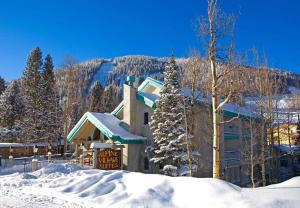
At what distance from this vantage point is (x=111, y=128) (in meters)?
21.6

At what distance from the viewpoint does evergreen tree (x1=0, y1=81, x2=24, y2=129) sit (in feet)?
140

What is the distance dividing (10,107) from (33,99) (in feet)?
15.2

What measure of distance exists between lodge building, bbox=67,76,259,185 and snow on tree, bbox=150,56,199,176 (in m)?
1.37

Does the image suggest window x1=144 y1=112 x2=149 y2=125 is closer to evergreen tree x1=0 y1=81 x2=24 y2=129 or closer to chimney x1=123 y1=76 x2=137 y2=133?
chimney x1=123 y1=76 x2=137 y2=133

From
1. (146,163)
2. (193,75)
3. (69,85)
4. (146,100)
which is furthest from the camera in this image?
(69,85)

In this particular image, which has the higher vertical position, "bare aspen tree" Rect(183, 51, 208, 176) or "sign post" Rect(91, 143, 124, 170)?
"bare aspen tree" Rect(183, 51, 208, 176)

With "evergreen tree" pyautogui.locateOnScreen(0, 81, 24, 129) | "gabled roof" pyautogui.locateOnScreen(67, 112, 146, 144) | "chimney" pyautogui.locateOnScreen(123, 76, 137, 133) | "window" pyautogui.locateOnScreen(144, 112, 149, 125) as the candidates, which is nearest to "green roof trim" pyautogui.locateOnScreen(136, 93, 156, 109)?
"chimney" pyautogui.locateOnScreen(123, 76, 137, 133)

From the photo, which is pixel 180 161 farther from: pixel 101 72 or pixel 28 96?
pixel 101 72

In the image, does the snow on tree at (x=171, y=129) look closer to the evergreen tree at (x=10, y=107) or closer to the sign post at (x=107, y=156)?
the sign post at (x=107, y=156)

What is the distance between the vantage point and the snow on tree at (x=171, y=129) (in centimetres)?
1943

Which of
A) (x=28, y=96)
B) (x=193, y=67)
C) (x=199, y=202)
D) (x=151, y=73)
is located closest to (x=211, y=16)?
(x=193, y=67)

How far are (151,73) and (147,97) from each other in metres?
163

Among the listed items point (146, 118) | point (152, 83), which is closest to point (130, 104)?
point (146, 118)

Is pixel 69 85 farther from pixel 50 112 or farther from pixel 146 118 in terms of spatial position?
pixel 146 118
